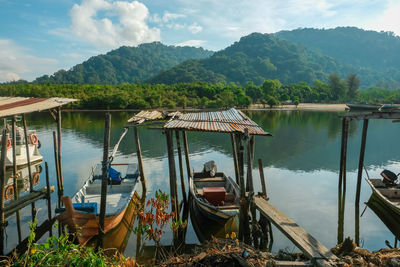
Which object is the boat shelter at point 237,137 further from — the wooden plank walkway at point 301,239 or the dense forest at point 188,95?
the dense forest at point 188,95

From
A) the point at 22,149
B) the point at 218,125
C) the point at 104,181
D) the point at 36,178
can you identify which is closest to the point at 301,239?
the point at 218,125

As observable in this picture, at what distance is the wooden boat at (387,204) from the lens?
1182 cm

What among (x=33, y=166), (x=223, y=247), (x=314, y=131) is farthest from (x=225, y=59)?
(x=223, y=247)

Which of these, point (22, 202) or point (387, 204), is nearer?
point (22, 202)

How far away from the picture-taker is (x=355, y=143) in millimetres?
31969

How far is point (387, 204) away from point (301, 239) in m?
7.06

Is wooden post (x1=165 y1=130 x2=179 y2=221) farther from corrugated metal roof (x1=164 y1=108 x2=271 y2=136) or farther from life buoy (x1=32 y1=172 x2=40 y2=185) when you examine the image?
life buoy (x1=32 y1=172 x2=40 y2=185)

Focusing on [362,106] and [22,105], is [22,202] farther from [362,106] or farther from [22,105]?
[362,106]

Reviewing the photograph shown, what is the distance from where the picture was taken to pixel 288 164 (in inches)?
899

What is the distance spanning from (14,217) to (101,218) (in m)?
6.00

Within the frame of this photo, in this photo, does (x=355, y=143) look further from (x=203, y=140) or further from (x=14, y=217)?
(x=14, y=217)

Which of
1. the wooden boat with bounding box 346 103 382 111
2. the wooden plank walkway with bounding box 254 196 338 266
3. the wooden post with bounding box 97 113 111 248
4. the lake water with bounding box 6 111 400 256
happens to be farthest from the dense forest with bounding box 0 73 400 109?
the wooden plank walkway with bounding box 254 196 338 266

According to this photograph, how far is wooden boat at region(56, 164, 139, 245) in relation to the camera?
29.0 feet

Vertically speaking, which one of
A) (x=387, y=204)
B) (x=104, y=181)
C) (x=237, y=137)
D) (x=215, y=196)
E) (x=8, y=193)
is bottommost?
(x=8, y=193)
